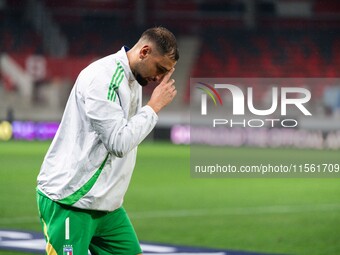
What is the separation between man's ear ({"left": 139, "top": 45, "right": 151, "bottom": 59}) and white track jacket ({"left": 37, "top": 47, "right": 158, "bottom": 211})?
8 cm

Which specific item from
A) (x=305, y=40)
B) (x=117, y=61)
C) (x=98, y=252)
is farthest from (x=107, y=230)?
(x=305, y=40)

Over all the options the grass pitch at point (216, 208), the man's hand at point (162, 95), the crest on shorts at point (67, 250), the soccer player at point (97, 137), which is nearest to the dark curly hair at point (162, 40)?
the soccer player at point (97, 137)

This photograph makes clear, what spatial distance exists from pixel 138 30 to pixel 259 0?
460cm

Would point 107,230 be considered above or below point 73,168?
below

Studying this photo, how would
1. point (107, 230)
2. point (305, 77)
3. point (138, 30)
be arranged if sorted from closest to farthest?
point (107, 230) → point (305, 77) → point (138, 30)

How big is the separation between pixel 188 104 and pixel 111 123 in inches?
936

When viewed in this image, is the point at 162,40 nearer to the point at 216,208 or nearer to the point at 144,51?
the point at 144,51

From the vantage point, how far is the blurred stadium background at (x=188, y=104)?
9508mm

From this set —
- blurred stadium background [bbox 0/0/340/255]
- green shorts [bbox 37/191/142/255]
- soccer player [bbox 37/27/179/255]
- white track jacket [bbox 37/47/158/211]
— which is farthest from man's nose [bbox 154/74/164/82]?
blurred stadium background [bbox 0/0/340/255]

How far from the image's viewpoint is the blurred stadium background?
9508mm

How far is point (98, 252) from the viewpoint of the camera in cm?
460

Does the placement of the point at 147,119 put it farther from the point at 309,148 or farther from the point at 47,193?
the point at 309,148

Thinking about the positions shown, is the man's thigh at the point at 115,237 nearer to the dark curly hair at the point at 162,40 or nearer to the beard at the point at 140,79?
the beard at the point at 140,79

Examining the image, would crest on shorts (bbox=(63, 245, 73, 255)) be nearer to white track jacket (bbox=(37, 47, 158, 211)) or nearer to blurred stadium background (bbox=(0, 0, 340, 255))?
white track jacket (bbox=(37, 47, 158, 211))
